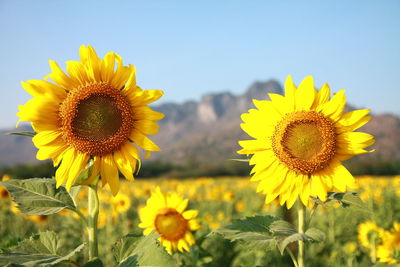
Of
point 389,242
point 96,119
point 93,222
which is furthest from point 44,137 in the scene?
point 389,242

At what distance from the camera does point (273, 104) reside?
8.64 feet

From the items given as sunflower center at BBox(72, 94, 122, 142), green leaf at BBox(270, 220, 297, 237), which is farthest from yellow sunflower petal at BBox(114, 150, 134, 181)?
green leaf at BBox(270, 220, 297, 237)

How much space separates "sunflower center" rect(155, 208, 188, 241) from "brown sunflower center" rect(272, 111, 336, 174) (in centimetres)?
182

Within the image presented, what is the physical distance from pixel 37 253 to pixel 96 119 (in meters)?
0.81

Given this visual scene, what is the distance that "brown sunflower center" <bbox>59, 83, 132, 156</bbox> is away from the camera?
7.33 feet

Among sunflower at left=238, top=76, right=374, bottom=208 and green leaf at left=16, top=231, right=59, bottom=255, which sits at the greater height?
sunflower at left=238, top=76, right=374, bottom=208

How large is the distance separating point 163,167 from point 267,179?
52.0m

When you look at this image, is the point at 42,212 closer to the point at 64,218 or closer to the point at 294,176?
the point at 294,176

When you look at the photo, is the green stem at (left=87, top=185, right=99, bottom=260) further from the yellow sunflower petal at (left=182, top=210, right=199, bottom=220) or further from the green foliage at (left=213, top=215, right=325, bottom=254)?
the yellow sunflower petal at (left=182, top=210, right=199, bottom=220)

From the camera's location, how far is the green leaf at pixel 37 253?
1742 mm

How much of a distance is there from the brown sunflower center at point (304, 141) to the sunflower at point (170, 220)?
1727 mm

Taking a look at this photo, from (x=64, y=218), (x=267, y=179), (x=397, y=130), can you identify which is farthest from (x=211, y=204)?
(x=397, y=130)

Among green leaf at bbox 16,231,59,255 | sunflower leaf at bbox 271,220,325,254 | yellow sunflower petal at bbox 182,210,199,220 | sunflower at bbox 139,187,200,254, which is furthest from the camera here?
yellow sunflower petal at bbox 182,210,199,220

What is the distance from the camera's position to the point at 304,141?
260cm
